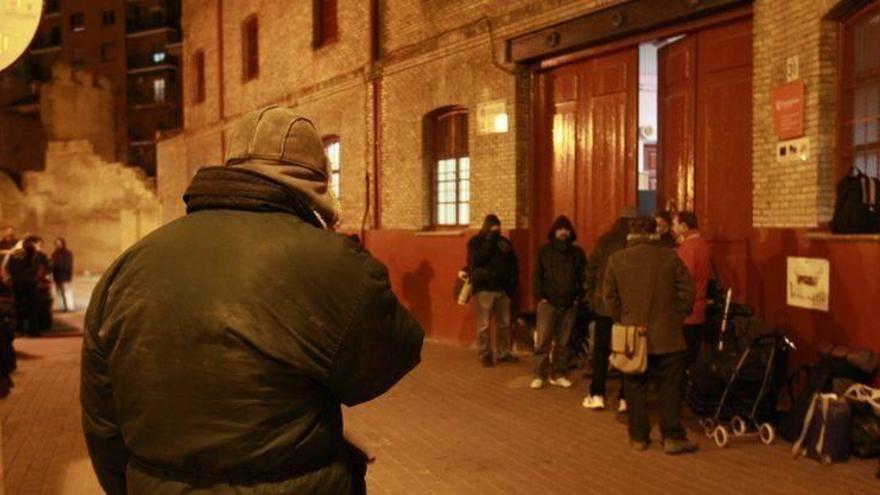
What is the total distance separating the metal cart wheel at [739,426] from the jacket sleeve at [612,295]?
4.39 feet

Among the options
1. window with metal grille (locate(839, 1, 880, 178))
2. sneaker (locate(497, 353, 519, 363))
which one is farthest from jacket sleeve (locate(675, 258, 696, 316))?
sneaker (locate(497, 353, 519, 363))

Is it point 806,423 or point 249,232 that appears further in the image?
point 806,423

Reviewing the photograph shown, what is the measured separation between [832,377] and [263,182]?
584 cm

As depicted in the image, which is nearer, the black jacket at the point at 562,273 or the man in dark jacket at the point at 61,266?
the black jacket at the point at 562,273

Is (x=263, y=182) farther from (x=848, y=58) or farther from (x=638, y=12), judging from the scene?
(x=638, y=12)

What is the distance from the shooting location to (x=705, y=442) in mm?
6867

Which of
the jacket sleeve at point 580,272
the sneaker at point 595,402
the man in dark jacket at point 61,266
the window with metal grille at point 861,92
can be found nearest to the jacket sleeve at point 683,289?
the sneaker at point 595,402

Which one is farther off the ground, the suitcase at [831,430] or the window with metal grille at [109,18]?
the window with metal grille at [109,18]

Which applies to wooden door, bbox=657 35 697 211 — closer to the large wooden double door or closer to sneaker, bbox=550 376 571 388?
the large wooden double door

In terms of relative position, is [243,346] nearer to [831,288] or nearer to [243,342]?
[243,342]

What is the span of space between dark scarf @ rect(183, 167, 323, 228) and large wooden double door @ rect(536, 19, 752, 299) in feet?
23.9

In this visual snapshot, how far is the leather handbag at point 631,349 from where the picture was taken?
6449 mm

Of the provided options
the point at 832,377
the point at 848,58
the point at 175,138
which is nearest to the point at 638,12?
the point at 848,58

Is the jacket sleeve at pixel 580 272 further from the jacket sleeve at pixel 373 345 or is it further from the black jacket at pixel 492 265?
the jacket sleeve at pixel 373 345
